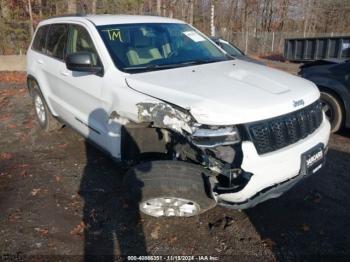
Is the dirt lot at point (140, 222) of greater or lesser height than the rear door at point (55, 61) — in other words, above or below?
below

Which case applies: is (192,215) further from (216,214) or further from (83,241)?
(83,241)

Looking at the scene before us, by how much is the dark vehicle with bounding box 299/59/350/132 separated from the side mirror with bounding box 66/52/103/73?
12.8 feet

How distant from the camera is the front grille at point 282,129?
2.94 m

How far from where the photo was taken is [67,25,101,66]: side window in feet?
13.5

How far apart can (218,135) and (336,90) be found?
3.73 meters

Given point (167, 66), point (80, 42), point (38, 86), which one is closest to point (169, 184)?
point (167, 66)

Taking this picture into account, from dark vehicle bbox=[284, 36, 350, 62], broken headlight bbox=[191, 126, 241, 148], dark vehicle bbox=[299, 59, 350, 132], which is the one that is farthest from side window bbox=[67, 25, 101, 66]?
dark vehicle bbox=[284, 36, 350, 62]

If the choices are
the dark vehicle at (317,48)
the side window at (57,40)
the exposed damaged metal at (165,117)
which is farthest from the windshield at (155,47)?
the dark vehicle at (317,48)

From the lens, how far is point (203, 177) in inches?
Result: 122

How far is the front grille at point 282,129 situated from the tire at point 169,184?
56cm

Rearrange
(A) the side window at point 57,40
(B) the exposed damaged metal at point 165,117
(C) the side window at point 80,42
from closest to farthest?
(B) the exposed damaged metal at point 165,117 → (C) the side window at point 80,42 → (A) the side window at point 57,40

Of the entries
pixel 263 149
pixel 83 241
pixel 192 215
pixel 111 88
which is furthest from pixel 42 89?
pixel 263 149

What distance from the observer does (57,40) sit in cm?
525

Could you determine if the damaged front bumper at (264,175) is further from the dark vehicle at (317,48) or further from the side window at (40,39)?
the dark vehicle at (317,48)
